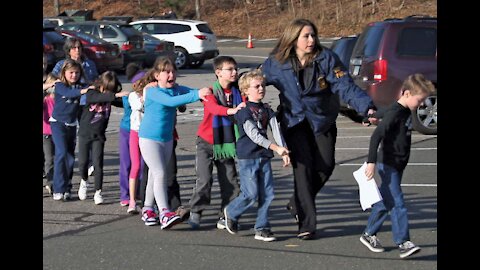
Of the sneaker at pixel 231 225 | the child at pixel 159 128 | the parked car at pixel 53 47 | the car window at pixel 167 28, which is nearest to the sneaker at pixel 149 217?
the child at pixel 159 128

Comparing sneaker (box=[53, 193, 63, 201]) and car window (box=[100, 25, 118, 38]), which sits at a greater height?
car window (box=[100, 25, 118, 38])

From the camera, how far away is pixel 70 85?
1116 cm

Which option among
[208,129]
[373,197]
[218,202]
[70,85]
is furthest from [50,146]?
[373,197]

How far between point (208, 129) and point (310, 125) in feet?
3.43

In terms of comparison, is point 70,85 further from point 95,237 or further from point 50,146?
point 95,237

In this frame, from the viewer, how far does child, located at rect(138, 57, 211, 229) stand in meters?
9.55

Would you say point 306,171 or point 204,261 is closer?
point 204,261

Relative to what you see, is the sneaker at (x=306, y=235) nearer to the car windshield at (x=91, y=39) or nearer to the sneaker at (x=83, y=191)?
the sneaker at (x=83, y=191)

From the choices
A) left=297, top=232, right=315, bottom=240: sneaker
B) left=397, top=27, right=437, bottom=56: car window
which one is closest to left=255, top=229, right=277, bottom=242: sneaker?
left=297, top=232, right=315, bottom=240: sneaker

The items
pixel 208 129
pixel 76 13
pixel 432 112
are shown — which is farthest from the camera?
pixel 76 13

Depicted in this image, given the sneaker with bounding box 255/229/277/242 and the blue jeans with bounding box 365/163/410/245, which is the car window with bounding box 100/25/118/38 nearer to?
the sneaker with bounding box 255/229/277/242

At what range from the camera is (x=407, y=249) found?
827 cm

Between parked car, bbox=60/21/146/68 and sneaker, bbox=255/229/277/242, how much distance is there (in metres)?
23.0
